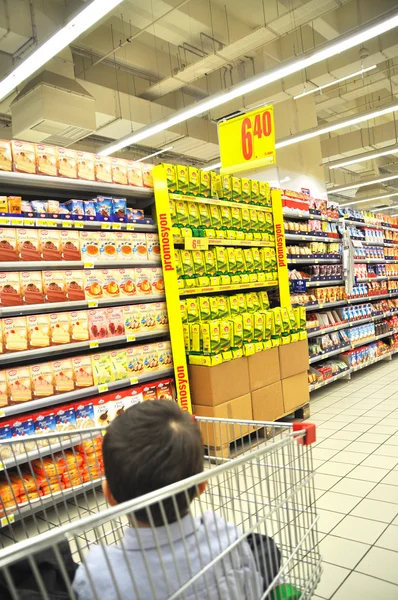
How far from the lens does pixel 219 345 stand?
4.05 metres

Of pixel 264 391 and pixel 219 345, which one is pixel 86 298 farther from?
pixel 264 391

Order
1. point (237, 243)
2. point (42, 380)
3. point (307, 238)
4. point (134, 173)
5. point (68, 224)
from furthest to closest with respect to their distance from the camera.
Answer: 1. point (307, 238)
2. point (237, 243)
3. point (134, 173)
4. point (68, 224)
5. point (42, 380)

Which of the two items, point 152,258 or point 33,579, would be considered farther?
point 152,258

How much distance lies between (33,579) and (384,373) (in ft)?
23.1

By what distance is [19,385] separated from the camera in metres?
3.10

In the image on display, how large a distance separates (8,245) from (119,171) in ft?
4.03

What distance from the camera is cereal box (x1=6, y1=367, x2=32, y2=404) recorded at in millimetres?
Answer: 3055

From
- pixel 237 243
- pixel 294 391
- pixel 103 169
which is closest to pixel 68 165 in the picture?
pixel 103 169

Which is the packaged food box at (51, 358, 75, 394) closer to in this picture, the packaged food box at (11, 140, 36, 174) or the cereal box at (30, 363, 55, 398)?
the cereal box at (30, 363, 55, 398)

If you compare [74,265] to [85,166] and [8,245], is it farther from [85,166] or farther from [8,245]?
[85,166]

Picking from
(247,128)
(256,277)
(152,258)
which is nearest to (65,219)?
(152,258)

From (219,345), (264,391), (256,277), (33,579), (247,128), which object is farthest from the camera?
(247,128)

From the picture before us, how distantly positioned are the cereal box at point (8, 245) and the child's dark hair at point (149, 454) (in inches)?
95.9

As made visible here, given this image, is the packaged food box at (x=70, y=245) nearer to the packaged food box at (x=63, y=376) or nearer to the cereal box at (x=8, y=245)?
the cereal box at (x=8, y=245)
